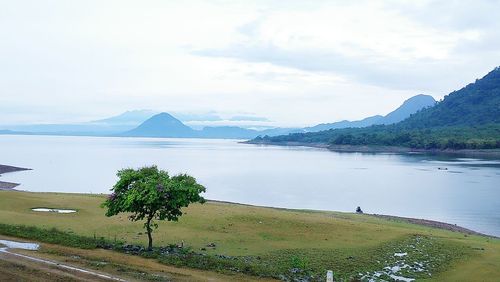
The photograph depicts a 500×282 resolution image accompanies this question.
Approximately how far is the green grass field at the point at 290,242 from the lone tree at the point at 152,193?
A: 350 cm

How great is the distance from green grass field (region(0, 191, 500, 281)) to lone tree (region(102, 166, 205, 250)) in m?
3.50

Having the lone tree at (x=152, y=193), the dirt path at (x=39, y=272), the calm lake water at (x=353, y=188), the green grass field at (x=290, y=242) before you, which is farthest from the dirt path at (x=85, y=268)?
the calm lake water at (x=353, y=188)

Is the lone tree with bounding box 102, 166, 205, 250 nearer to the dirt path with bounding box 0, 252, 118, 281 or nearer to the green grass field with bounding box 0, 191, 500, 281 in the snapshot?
the green grass field with bounding box 0, 191, 500, 281

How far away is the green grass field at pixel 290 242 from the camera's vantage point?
86.9 feet

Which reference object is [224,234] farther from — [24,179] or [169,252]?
[24,179]

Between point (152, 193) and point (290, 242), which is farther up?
point (152, 193)

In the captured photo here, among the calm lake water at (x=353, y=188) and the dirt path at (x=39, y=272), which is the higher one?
the dirt path at (x=39, y=272)

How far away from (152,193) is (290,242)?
38.1 ft

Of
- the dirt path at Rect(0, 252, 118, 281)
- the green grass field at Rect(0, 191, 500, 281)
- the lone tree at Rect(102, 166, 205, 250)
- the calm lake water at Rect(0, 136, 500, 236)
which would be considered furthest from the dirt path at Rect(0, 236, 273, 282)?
the calm lake water at Rect(0, 136, 500, 236)

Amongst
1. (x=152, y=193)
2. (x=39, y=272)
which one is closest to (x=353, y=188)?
(x=152, y=193)

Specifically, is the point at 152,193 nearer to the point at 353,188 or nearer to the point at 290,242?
the point at 290,242

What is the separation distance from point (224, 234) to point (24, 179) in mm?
88406

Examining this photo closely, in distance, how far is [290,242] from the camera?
32250 mm

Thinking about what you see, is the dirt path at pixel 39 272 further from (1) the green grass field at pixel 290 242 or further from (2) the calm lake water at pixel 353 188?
(2) the calm lake water at pixel 353 188
